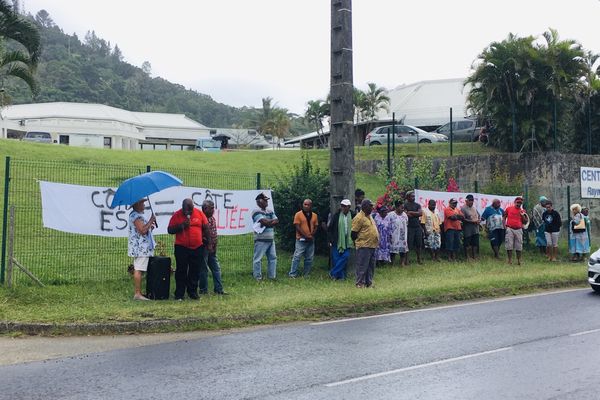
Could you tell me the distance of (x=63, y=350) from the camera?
8.13 m

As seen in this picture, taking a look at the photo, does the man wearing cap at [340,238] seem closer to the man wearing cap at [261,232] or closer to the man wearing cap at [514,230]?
the man wearing cap at [261,232]

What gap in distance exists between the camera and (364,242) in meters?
13.0

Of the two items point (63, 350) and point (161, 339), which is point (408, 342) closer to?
point (161, 339)

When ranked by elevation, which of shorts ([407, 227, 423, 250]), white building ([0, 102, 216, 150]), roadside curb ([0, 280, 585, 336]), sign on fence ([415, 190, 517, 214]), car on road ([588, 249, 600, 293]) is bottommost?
roadside curb ([0, 280, 585, 336])

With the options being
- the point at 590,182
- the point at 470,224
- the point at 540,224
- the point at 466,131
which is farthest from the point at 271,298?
the point at 466,131

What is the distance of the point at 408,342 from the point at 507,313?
318 centimetres

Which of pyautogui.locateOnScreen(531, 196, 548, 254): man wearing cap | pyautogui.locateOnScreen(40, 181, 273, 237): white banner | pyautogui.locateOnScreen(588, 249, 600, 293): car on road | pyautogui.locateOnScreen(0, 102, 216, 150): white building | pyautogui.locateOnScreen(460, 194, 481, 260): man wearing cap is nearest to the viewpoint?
pyautogui.locateOnScreen(40, 181, 273, 237): white banner

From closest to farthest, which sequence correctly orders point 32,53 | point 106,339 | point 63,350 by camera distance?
point 63,350 < point 106,339 < point 32,53

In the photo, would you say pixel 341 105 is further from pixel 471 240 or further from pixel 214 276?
pixel 471 240

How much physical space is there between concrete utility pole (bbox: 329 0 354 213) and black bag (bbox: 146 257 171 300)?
4650 millimetres

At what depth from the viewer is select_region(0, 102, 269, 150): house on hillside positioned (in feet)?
168

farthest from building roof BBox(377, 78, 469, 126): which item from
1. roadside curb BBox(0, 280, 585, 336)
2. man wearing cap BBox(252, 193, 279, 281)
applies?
roadside curb BBox(0, 280, 585, 336)

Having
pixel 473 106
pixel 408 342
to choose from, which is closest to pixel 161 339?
pixel 408 342

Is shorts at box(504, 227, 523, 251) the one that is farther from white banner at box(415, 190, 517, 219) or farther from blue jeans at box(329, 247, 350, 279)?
blue jeans at box(329, 247, 350, 279)
